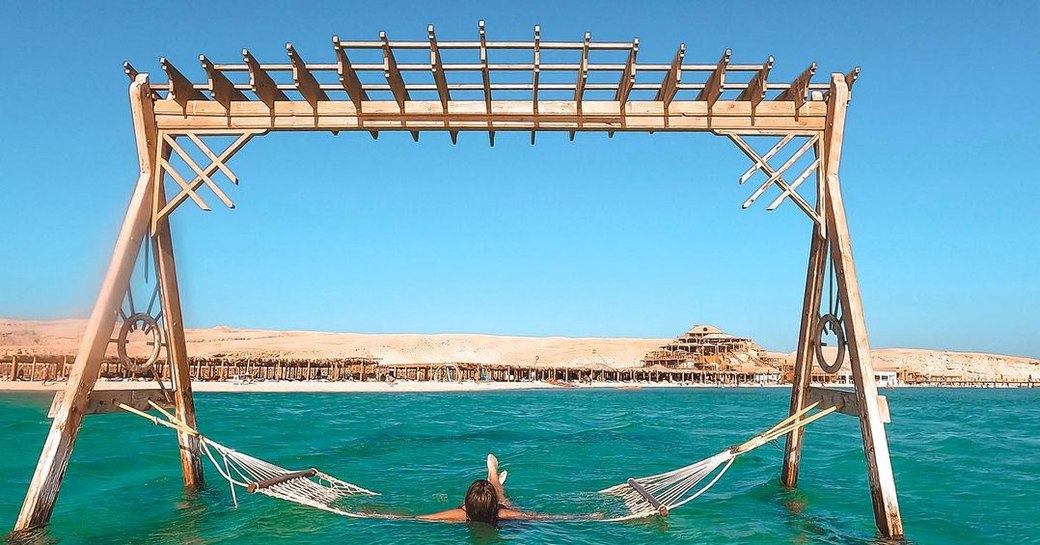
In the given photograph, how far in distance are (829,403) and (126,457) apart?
1175 cm

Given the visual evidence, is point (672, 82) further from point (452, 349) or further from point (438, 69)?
point (452, 349)

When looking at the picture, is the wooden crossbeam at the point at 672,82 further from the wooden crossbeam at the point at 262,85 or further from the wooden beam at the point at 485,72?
the wooden crossbeam at the point at 262,85

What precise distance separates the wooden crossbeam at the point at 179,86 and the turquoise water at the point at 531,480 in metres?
4.57

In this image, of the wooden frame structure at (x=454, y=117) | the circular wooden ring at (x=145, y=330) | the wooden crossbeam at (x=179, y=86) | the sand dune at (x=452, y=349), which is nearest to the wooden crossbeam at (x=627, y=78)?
the wooden frame structure at (x=454, y=117)

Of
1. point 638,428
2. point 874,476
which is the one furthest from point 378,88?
point 638,428

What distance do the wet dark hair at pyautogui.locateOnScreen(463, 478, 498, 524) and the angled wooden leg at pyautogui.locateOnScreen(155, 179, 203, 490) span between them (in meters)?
3.61

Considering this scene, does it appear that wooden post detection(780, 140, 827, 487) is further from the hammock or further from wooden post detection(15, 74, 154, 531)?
wooden post detection(15, 74, 154, 531)

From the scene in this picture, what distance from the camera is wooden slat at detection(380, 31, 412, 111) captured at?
6914 millimetres

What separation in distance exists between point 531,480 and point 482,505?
4.30 metres

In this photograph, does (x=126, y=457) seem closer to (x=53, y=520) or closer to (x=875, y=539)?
(x=53, y=520)

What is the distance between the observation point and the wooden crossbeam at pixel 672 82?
707 centimetres

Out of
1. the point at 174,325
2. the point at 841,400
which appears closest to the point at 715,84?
the point at 841,400

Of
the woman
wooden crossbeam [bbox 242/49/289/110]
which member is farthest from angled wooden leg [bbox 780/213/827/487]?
wooden crossbeam [bbox 242/49/289/110]

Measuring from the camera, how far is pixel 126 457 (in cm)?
1295
